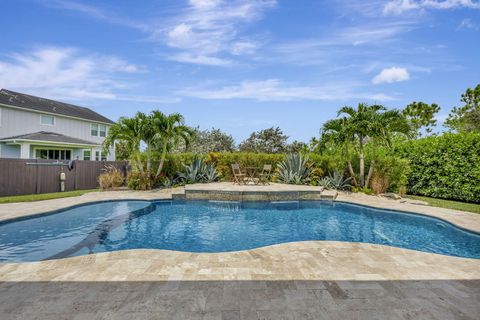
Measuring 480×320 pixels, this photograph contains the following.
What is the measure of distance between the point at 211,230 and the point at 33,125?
69.9 feet

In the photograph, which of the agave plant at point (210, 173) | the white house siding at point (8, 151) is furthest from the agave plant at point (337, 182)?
the white house siding at point (8, 151)

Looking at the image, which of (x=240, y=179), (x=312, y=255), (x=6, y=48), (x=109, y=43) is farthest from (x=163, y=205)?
(x=6, y=48)

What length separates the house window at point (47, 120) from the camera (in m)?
21.4

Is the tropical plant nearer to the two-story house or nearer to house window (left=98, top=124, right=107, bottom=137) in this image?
the two-story house

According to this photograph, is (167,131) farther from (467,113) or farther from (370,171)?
(467,113)

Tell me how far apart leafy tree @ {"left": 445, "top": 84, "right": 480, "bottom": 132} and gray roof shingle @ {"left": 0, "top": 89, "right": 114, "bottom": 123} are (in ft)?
127

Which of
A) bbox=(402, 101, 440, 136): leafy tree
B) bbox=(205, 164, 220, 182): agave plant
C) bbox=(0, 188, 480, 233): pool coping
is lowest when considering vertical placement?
bbox=(0, 188, 480, 233): pool coping

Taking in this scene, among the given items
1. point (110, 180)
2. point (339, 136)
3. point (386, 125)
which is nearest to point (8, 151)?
point (110, 180)

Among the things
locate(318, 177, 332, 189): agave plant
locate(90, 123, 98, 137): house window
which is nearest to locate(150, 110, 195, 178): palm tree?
locate(318, 177, 332, 189): agave plant

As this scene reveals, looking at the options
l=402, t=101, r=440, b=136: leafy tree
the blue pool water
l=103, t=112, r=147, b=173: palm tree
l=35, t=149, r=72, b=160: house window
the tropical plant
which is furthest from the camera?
l=402, t=101, r=440, b=136: leafy tree

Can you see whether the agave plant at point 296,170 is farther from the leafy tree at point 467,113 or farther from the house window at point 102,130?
the leafy tree at point 467,113

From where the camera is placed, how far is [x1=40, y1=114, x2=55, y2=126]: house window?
70.1 feet

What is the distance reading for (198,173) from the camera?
14195 millimetres

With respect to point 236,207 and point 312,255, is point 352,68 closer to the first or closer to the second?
point 236,207
